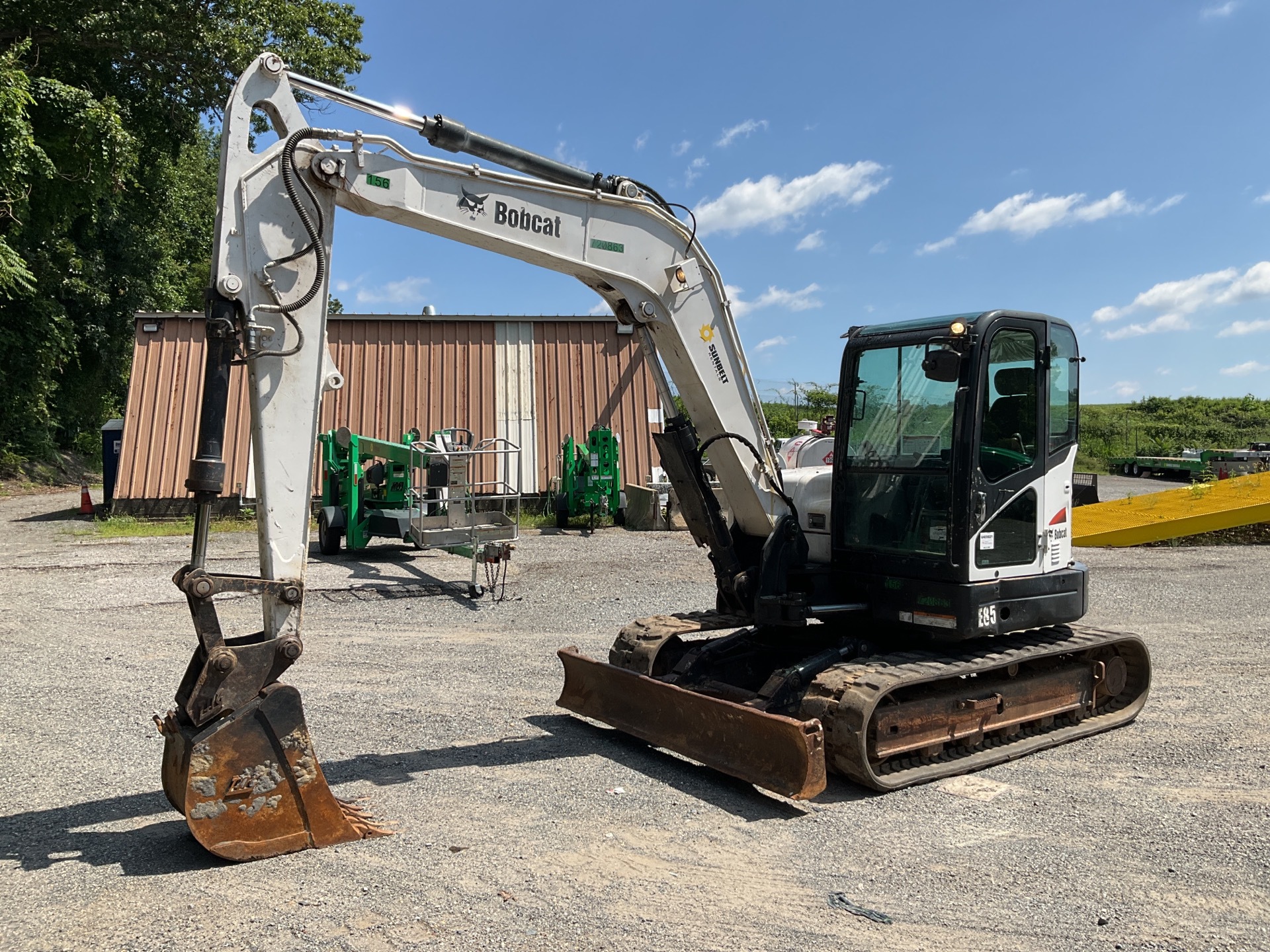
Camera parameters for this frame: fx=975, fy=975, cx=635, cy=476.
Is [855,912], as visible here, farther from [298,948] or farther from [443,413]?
[443,413]

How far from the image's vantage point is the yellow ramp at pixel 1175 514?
16.4 meters

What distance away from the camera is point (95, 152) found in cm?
1933

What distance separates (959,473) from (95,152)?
19.6 metres

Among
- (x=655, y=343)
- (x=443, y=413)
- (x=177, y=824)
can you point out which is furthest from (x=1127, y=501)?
(x=177, y=824)

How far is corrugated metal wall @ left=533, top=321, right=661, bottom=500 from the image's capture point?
21.3 m

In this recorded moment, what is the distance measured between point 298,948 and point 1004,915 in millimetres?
2794

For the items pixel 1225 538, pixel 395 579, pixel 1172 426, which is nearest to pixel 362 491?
pixel 395 579

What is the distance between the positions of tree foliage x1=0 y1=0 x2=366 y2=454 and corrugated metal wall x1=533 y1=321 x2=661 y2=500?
9407 millimetres

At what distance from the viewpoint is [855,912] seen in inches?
158

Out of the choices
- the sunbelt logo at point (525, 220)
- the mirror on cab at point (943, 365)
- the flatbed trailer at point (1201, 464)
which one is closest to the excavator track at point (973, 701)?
the mirror on cab at point (943, 365)

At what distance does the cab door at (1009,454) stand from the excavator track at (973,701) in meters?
0.66

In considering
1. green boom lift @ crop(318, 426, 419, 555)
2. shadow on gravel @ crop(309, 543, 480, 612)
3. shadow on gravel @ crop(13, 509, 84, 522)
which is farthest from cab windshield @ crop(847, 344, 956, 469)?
shadow on gravel @ crop(13, 509, 84, 522)

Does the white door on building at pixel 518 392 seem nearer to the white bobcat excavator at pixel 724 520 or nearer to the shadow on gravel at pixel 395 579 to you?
the shadow on gravel at pixel 395 579

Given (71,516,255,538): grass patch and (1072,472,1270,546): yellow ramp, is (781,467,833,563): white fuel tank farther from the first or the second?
(71,516,255,538): grass patch
